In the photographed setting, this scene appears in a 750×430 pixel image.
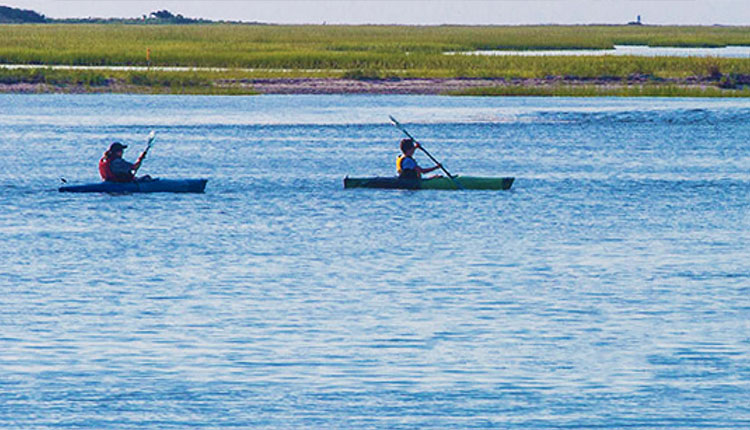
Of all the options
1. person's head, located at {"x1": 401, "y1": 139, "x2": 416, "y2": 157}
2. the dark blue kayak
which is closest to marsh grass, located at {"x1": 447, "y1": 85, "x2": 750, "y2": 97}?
the dark blue kayak

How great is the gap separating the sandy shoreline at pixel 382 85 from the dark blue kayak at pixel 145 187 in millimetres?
36281

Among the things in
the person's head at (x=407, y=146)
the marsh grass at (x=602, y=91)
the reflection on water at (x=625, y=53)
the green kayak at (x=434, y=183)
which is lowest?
the reflection on water at (x=625, y=53)

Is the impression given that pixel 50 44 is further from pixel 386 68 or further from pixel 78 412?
pixel 78 412

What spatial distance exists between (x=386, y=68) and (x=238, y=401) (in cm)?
6320

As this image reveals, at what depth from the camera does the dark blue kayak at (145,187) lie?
28.1m

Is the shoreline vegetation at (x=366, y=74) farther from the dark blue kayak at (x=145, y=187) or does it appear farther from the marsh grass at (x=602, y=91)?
the dark blue kayak at (x=145, y=187)

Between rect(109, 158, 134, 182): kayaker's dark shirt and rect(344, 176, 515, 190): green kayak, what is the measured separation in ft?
12.4

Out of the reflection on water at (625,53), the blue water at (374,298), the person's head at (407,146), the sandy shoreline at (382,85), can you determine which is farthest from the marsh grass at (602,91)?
the person's head at (407,146)

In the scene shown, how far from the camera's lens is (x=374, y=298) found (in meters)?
18.7

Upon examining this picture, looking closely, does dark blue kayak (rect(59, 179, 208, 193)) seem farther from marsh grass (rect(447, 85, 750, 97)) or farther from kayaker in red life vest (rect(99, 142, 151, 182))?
marsh grass (rect(447, 85, 750, 97))

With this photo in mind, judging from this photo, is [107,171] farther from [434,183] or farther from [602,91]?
[602,91]

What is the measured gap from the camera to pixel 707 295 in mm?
18922

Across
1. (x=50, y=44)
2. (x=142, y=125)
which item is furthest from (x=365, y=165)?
(x=50, y=44)

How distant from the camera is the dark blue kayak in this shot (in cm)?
2811
